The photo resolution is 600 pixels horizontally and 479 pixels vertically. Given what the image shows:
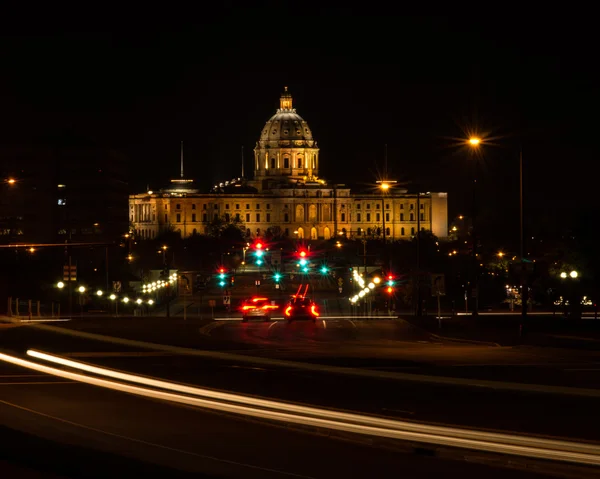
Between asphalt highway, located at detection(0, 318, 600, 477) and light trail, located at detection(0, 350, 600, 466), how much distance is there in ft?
0.73

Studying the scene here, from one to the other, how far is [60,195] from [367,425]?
10778cm

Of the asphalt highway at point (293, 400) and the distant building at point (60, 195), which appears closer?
the asphalt highway at point (293, 400)

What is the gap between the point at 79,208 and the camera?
120 metres

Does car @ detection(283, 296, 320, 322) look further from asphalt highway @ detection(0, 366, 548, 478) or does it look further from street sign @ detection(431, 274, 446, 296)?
asphalt highway @ detection(0, 366, 548, 478)

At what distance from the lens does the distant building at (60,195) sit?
11000cm

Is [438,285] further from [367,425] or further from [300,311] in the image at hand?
[367,425]

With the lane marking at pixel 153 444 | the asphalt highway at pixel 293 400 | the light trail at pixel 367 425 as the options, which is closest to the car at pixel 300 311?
the asphalt highway at pixel 293 400

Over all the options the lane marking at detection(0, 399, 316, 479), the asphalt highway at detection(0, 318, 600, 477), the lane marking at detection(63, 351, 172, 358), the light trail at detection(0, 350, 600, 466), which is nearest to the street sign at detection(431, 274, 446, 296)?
the asphalt highway at detection(0, 318, 600, 477)

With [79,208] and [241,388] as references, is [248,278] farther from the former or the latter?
[241,388]

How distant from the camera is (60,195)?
119 meters

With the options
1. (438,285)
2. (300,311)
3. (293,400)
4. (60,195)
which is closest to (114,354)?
(293,400)

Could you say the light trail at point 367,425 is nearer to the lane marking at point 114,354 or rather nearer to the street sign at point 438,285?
the lane marking at point 114,354

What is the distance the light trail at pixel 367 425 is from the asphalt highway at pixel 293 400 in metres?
0.22

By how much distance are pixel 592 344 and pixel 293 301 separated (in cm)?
2077
